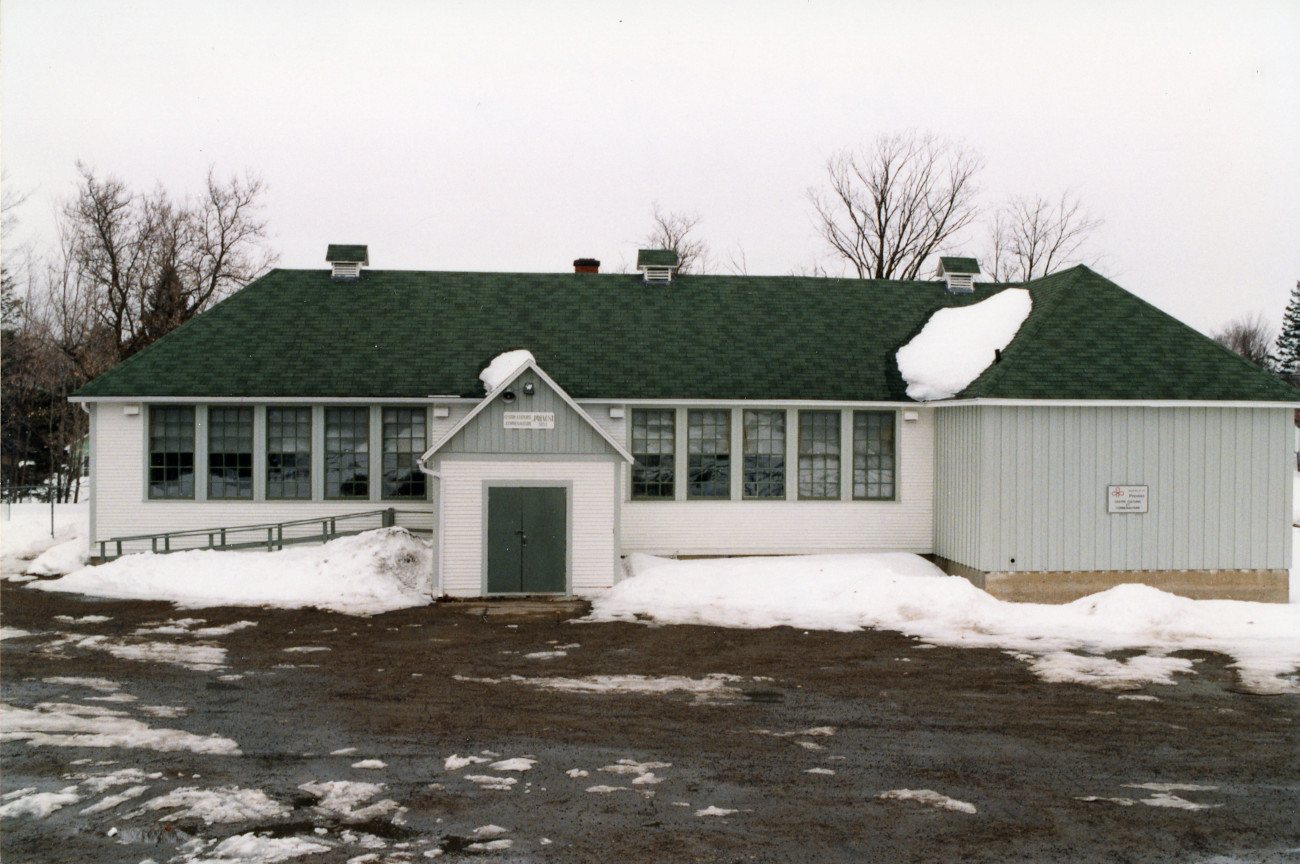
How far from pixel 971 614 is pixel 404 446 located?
11533 mm

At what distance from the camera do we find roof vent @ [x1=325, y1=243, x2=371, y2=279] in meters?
23.2

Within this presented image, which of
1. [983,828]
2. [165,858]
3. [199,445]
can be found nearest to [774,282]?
[199,445]

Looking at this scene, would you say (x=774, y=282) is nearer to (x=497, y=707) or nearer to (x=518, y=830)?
(x=497, y=707)

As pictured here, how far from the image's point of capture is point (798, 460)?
20.2 metres

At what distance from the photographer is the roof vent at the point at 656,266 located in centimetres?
2355

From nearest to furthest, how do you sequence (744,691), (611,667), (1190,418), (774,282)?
(744,691), (611,667), (1190,418), (774,282)

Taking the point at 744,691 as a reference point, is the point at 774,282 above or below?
above

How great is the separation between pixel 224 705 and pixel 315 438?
10.3 metres

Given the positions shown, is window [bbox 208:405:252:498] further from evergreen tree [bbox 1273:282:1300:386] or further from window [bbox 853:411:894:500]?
evergreen tree [bbox 1273:282:1300:386]

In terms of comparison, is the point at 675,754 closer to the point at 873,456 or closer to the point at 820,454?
the point at 820,454

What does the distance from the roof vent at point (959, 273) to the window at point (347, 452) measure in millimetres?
14132

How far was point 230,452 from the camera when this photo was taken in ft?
65.8

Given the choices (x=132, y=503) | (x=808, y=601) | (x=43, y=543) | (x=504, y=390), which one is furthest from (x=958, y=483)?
(x=43, y=543)

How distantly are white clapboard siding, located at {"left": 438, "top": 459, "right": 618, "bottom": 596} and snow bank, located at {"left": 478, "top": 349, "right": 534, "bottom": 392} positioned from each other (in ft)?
9.34
